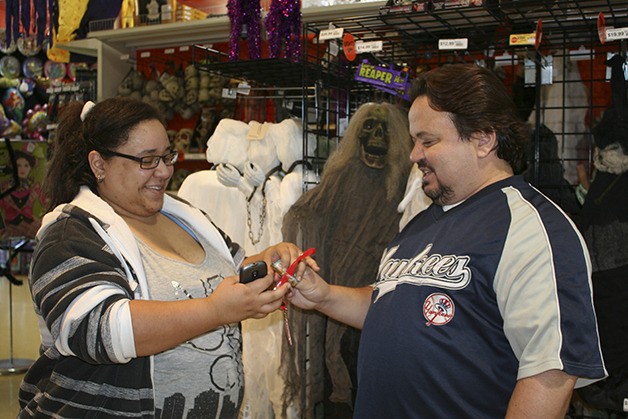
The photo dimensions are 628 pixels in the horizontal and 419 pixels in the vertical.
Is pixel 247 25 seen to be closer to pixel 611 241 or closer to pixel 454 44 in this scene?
→ pixel 454 44

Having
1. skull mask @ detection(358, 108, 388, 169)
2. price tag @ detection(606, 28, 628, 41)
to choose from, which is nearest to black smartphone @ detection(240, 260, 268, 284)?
skull mask @ detection(358, 108, 388, 169)

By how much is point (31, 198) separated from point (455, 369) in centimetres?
491

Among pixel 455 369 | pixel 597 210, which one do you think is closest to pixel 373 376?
pixel 455 369

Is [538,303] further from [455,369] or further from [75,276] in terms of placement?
[75,276]

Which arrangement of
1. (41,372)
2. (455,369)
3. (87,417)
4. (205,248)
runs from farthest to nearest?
1. (205,248)
2. (41,372)
3. (87,417)
4. (455,369)

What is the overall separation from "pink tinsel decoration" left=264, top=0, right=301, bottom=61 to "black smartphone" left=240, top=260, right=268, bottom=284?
1.91 m

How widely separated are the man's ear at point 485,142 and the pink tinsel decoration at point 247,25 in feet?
6.66

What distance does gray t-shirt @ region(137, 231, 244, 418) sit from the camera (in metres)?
1.86

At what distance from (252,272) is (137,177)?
19.2 inches

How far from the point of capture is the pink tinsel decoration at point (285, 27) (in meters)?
3.43

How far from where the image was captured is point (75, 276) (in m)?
1.64

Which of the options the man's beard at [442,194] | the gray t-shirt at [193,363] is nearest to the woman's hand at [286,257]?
the gray t-shirt at [193,363]

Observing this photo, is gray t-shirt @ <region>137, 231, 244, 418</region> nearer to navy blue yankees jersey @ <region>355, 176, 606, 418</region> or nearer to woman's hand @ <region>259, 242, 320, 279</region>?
woman's hand @ <region>259, 242, 320, 279</region>

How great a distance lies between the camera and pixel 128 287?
5.61ft
